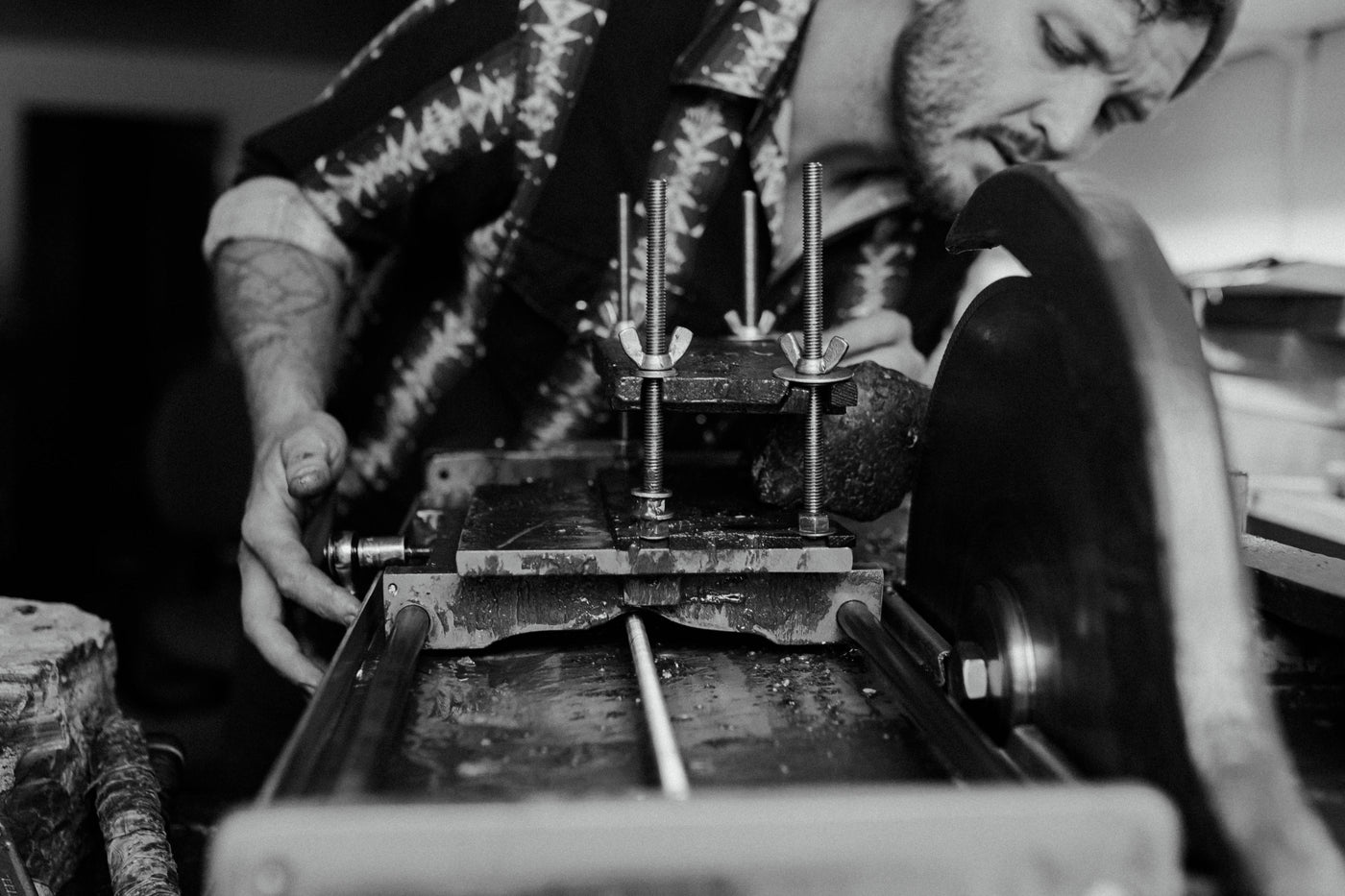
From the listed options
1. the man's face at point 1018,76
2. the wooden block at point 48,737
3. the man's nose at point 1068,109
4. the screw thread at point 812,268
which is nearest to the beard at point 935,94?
the man's face at point 1018,76

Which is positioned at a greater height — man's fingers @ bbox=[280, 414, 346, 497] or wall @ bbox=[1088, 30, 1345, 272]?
wall @ bbox=[1088, 30, 1345, 272]

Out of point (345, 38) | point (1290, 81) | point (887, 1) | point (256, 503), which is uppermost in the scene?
point (345, 38)

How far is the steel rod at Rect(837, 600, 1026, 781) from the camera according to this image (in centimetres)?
73

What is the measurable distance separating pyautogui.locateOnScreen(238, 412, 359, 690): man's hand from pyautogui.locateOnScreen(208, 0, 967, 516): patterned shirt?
0.50 m

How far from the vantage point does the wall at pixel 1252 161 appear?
127 inches

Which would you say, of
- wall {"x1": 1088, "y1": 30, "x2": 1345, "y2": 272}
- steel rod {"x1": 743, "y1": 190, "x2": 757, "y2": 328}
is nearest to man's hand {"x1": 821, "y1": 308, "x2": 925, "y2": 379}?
steel rod {"x1": 743, "y1": 190, "x2": 757, "y2": 328}

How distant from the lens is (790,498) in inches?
46.3

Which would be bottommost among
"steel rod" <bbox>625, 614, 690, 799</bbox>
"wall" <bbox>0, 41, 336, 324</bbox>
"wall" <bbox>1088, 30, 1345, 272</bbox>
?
"steel rod" <bbox>625, 614, 690, 799</bbox>

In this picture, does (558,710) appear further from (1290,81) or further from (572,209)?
(1290,81)

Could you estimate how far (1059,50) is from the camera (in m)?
1.62

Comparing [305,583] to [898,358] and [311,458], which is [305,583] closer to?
[311,458]

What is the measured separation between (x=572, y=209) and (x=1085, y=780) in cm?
124

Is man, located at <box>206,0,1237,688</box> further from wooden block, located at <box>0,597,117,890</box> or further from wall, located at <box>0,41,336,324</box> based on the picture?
wall, located at <box>0,41,336,324</box>

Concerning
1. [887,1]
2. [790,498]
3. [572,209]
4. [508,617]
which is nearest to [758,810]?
[508,617]
